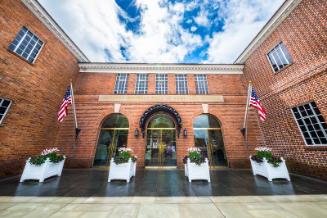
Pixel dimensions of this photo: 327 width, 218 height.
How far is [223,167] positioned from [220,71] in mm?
7854

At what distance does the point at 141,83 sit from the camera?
36.8 ft

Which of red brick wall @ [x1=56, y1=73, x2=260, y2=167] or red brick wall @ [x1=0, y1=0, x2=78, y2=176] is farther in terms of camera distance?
red brick wall @ [x1=56, y1=73, x2=260, y2=167]

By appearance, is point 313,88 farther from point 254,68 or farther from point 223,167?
point 223,167

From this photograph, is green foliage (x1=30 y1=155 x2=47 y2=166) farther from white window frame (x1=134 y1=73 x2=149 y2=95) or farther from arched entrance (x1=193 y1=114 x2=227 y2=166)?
arched entrance (x1=193 y1=114 x2=227 y2=166)

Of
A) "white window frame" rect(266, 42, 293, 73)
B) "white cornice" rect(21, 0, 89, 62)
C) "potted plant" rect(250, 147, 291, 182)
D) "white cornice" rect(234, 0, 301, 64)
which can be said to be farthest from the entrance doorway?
"white cornice" rect(234, 0, 301, 64)

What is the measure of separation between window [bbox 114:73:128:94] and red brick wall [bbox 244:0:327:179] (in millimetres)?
10655

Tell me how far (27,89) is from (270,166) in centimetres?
1349

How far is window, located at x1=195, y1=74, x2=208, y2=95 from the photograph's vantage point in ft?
36.2

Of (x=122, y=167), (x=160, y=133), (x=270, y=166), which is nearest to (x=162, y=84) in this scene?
(x=160, y=133)

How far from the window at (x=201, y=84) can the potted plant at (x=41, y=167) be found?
10.3 m

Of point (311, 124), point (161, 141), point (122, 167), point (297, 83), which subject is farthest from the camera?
point (161, 141)

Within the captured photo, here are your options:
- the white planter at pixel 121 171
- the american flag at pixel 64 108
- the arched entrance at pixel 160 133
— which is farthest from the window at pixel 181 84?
the american flag at pixel 64 108

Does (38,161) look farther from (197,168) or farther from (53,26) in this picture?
(53,26)

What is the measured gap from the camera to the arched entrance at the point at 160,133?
954 cm
